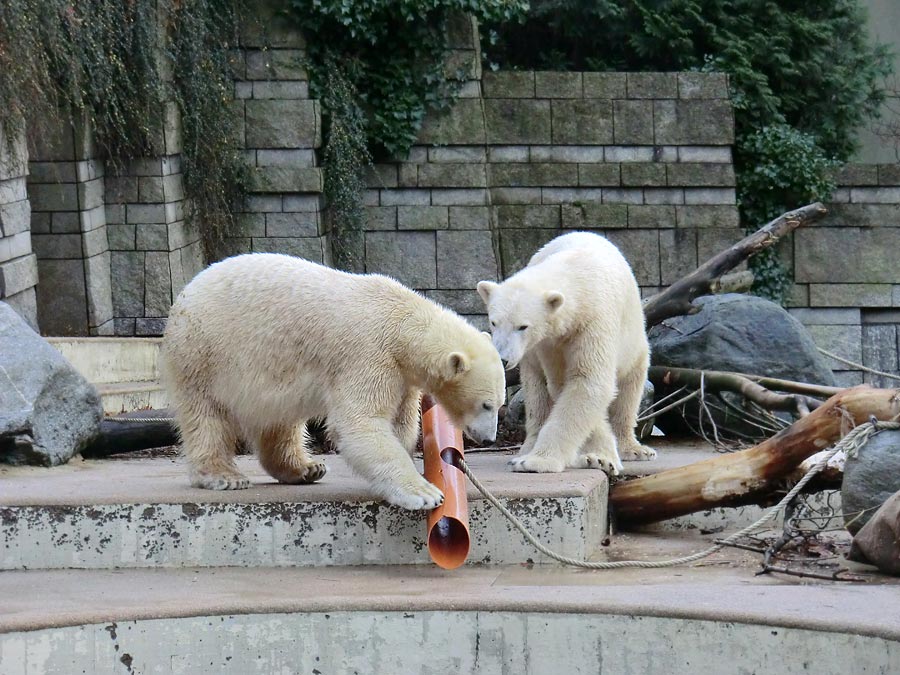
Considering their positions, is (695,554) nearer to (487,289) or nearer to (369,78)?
(487,289)

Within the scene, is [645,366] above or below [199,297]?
below

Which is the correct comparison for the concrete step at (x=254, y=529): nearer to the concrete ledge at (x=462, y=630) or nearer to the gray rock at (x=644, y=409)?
the concrete ledge at (x=462, y=630)

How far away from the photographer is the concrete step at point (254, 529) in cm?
420

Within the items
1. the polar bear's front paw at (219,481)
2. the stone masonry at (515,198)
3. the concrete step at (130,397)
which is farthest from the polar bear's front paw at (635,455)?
the stone masonry at (515,198)

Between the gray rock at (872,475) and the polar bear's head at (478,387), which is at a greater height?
the polar bear's head at (478,387)

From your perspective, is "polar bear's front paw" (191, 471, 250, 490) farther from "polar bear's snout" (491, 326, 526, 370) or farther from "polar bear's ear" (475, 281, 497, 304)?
"polar bear's ear" (475, 281, 497, 304)

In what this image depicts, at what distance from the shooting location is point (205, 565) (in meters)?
4.23

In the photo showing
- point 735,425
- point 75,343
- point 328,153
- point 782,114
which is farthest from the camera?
point 782,114

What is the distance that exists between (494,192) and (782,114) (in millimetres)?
2949

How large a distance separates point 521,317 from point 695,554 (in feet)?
3.67

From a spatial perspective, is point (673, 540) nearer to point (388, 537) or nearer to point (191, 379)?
point (388, 537)

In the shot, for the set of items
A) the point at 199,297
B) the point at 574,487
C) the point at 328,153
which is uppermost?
the point at 328,153

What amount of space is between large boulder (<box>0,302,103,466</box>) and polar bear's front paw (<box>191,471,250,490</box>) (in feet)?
3.95

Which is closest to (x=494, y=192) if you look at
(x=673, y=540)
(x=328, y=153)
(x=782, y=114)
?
(x=328, y=153)
